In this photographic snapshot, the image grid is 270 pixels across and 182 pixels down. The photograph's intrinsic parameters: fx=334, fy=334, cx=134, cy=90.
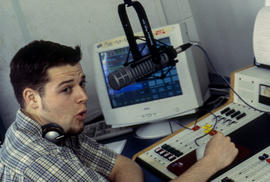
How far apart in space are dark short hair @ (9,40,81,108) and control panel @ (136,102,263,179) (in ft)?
1.61

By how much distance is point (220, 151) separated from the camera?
3.73 feet

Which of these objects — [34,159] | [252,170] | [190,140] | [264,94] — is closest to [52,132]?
[34,159]

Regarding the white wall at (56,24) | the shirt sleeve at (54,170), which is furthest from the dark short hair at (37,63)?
the white wall at (56,24)

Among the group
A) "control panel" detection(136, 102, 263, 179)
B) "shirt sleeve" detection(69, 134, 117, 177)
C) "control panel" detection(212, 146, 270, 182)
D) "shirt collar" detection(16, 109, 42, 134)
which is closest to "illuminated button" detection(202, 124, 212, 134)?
"control panel" detection(136, 102, 263, 179)

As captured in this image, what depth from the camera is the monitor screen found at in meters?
1.59

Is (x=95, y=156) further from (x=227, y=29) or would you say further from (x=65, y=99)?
(x=227, y=29)

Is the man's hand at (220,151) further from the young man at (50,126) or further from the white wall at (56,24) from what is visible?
the white wall at (56,24)

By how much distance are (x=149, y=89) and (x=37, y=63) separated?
0.66 meters

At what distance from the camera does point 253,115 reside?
4.47ft

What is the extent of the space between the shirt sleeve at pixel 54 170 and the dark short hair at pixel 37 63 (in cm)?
25

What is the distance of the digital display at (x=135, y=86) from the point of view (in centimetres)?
164

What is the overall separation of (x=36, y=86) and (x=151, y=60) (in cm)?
41

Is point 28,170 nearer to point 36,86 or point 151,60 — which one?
point 36,86

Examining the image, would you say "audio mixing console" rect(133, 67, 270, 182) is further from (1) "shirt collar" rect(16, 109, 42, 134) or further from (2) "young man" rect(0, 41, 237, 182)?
(1) "shirt collar" rect(16, 109, 42, 134)
